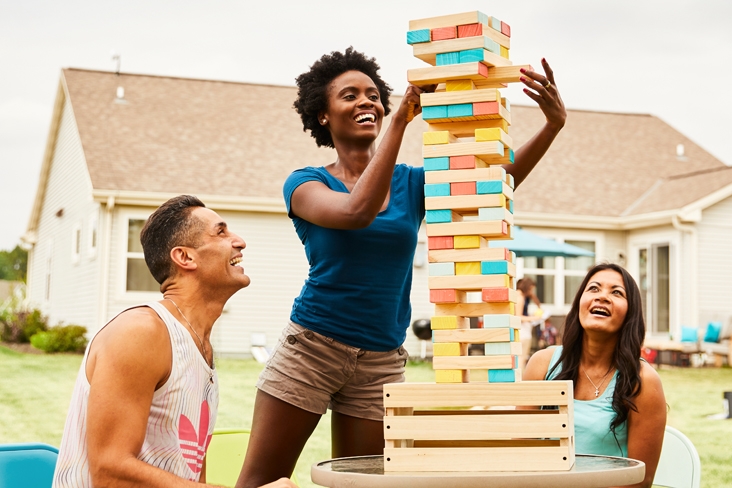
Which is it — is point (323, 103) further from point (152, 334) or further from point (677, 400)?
point (677, 400)

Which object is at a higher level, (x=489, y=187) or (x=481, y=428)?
(x=489, y=187)

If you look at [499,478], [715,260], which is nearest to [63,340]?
[715,260]

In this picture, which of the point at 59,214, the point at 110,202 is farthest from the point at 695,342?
the point at 59,214

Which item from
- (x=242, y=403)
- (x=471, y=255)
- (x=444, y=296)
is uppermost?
(x=471, y=255)

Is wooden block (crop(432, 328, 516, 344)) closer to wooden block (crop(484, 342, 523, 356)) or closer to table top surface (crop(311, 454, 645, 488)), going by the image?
wooden block (crop(484, 342, 523, 356))

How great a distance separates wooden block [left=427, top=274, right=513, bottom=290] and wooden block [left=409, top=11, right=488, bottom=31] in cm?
74

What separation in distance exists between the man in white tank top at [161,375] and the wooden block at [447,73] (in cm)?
74

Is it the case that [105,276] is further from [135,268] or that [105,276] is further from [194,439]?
[194,439]

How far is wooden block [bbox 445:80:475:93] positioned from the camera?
8.88 ft

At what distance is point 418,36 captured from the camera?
2.75 metres

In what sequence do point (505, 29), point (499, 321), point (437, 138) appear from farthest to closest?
1. point (505, 29)
2. point (437, 138)
3. point (499, 321)

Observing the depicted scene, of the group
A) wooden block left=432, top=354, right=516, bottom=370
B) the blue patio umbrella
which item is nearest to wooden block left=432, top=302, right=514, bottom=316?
wooden block left=432, top=354, right=516, bottom=370

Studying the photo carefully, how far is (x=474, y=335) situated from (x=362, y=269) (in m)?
0.64

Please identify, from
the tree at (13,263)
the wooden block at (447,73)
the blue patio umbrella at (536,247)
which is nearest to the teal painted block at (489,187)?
the wooden block at (447,73)
